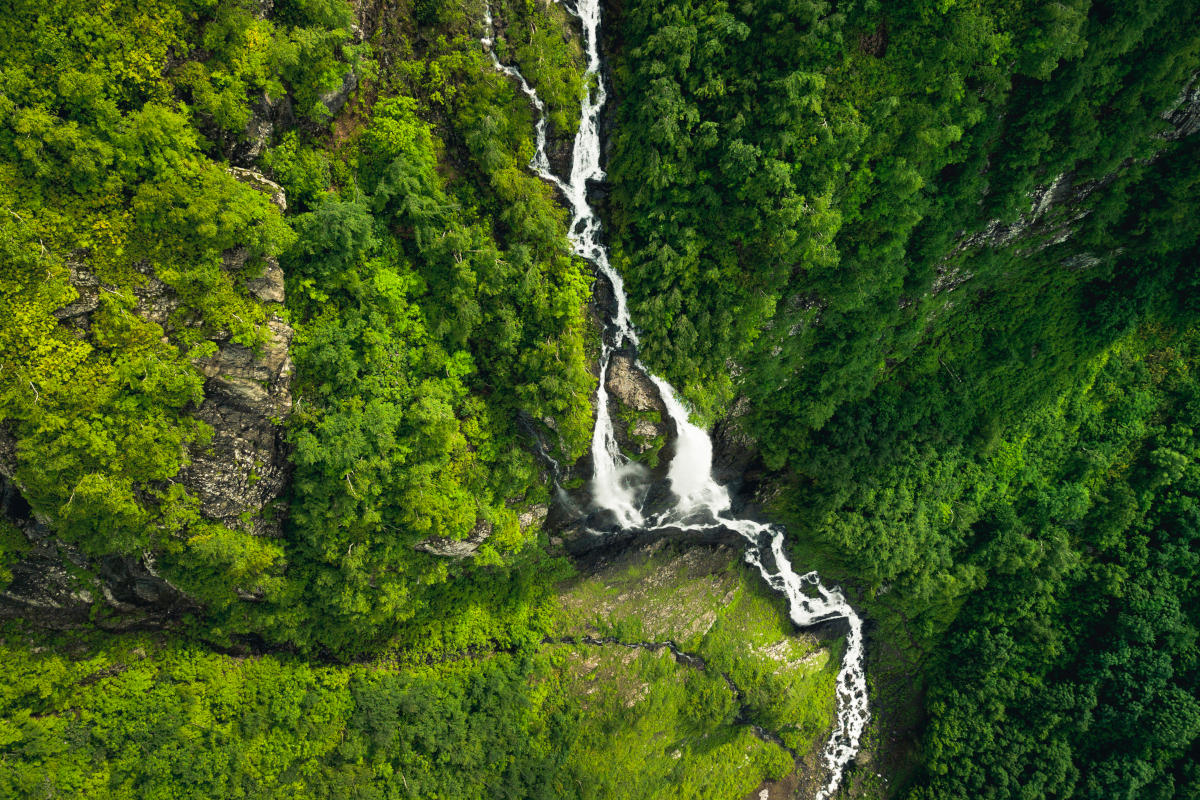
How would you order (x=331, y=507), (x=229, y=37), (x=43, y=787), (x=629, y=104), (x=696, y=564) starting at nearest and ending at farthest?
(x=229, y=37)
(x=43, y=787)
(x=331, y=507)
(x=629, y=104)
(x=696, y=564)

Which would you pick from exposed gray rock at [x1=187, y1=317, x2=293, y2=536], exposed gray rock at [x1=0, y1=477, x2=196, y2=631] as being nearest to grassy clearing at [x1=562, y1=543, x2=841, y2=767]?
exposed gray rock at [x1=187, y1=317, x2=293, y2=536]

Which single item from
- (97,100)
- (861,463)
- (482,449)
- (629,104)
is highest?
(629,104)

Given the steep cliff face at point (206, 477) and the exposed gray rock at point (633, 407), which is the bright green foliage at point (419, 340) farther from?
the exposed gray rock at point (633, 407)

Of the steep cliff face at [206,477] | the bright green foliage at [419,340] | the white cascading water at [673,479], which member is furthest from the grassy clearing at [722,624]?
the steep cliff face at [206,477]

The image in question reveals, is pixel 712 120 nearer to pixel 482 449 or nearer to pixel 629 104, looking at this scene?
pixel 629 104

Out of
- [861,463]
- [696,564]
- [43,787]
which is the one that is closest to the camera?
[43,787]

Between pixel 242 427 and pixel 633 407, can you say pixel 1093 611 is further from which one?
pixel 242 427

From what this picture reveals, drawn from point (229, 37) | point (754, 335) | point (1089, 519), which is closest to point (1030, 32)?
point (754, 335)

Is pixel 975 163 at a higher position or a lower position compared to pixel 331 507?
higher
